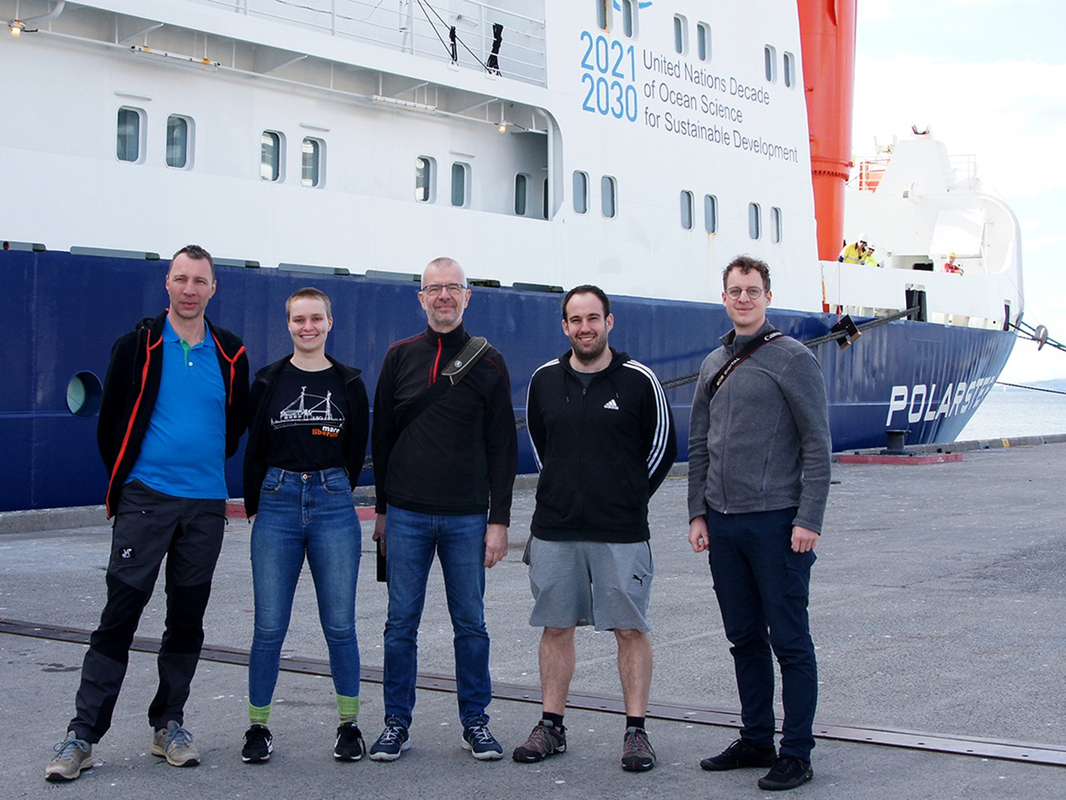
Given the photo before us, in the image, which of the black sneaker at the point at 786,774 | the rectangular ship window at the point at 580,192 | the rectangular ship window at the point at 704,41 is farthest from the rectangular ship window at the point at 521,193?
the black sneaker at the point at 786,774

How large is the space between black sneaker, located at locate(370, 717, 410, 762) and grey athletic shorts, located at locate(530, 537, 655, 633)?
0.57 metres

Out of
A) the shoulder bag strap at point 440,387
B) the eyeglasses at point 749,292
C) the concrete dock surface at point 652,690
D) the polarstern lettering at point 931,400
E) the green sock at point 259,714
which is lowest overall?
the concrete dock surface at point 652,690

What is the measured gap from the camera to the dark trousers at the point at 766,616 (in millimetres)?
4148

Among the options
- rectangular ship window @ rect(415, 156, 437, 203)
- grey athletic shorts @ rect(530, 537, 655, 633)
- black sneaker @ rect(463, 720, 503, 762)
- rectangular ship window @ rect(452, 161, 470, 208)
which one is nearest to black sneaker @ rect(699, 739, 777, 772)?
grey athletic shorts @ rect(530, 537, 655, 633)

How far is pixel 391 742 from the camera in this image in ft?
14.1

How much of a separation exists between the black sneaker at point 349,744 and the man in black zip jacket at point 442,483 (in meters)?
0.13

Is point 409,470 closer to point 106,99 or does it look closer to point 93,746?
point 93,746

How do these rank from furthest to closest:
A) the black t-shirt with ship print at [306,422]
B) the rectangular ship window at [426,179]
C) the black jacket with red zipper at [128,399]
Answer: the rectangular ship window at [426,179] → the black t-shirt with ship print at [306,422] → the black jacket with red zipper at [128,399]

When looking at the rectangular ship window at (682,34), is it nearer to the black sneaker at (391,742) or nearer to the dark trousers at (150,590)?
the dark trousers at (150,590)

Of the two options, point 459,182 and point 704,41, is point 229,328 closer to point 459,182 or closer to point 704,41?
point 459,182

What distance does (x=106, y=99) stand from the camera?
11.0m

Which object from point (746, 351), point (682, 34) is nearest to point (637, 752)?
point (746, 351)

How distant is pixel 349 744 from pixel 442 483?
0.91 metres

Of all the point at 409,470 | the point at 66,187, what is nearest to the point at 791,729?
the point at 409,470
